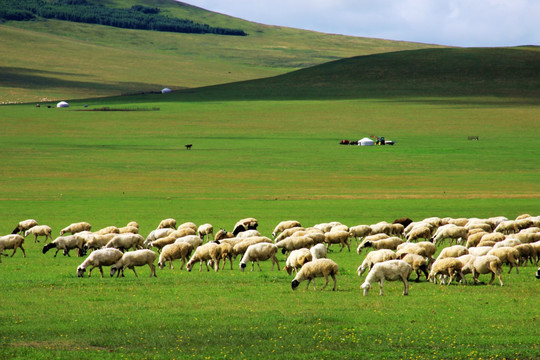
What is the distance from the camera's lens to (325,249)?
20.7 meters

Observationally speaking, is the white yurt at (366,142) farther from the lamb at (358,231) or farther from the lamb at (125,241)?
the lamb at (125,241)

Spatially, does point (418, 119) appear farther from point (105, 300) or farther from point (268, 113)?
point (105, 300)

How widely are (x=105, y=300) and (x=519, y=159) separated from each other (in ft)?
179

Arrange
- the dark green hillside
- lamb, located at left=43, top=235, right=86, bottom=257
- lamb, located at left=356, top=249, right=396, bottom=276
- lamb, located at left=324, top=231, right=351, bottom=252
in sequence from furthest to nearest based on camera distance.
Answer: the dark green hillside < lamb, located at left=324, top=231, right=351, bottom=252 < lamb, located at left=43, top=235, right=86, bottom=257 < lamb, located at left=356, top=249, right=396, bottom=276

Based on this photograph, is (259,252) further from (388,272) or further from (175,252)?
(388,272)

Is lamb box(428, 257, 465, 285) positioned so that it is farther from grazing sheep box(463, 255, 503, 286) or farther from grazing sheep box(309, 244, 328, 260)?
grazing sheep box(309, 244, 328, 260)

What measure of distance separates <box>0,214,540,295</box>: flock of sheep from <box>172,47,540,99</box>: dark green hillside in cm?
8848

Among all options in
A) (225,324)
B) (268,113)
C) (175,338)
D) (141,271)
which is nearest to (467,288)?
(225,324)

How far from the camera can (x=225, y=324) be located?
13.7 metres

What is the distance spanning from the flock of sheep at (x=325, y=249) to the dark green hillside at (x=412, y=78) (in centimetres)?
8848

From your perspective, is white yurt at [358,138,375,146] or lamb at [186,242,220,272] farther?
white yurt at [358,138,375,146]

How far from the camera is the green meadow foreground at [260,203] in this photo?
12.8 meters

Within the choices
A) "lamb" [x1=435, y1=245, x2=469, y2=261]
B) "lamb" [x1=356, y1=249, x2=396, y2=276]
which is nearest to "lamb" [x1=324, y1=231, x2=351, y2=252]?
"lamb" [x1=435, y1=245, x2=469, y2=261]

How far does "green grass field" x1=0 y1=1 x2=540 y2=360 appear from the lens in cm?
1293
